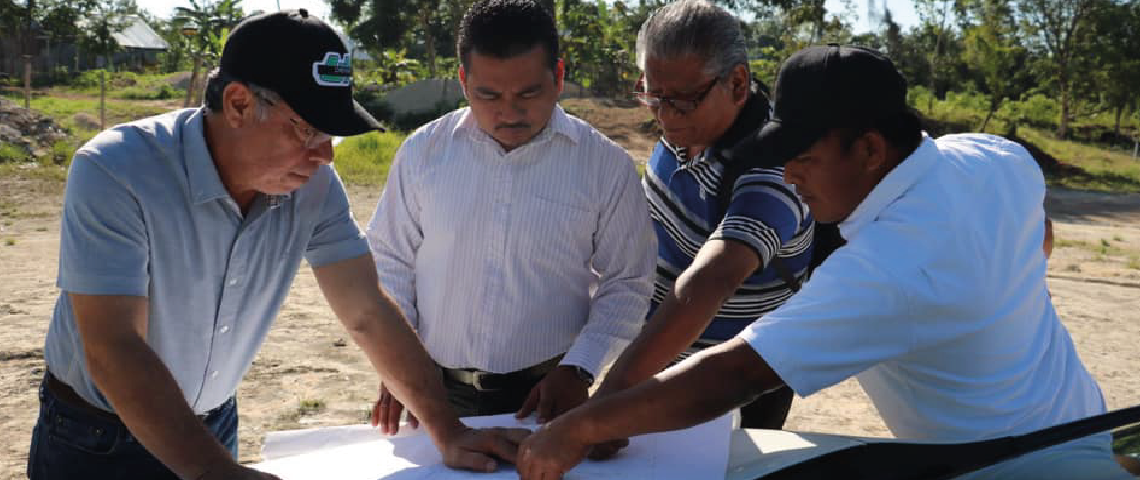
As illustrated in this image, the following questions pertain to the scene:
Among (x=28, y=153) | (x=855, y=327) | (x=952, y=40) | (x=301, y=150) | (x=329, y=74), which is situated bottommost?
(x=28, y=153)

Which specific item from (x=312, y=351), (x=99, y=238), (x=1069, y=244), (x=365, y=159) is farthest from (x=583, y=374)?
(x=365, y=159)

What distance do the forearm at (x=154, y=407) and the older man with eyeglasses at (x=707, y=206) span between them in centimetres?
76

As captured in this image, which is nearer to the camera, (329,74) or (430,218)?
(329,74)

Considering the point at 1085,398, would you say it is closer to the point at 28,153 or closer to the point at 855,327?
the point at 855,327

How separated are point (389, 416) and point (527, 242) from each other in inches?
20.9

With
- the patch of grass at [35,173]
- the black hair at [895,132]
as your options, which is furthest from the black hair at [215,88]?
the patch of grass at [35,173]

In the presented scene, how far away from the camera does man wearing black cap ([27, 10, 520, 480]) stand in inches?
65.6

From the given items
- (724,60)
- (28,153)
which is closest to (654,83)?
(724,60)

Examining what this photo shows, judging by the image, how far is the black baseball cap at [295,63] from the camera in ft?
5.88

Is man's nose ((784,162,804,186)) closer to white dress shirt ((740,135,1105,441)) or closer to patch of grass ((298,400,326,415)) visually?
white dress shirt ((740,135,1105,441))

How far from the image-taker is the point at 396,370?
89.3 inches

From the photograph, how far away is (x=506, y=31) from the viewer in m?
2.44

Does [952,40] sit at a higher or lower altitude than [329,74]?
higher

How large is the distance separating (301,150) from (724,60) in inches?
40.0
